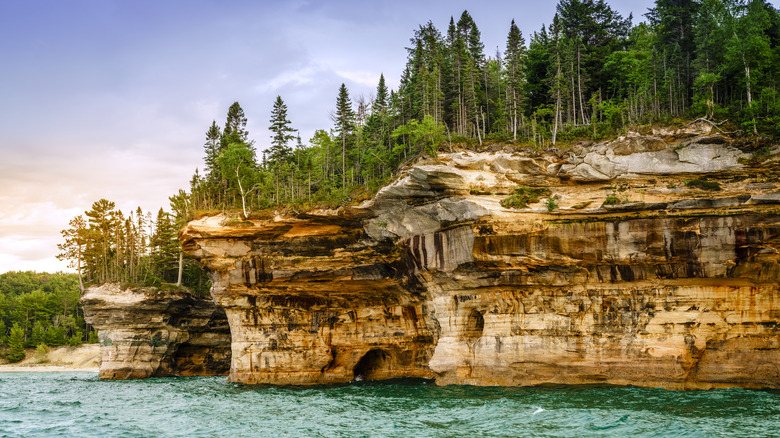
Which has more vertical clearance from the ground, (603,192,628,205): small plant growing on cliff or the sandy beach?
(603,192,628,205): small plant growing on cliff

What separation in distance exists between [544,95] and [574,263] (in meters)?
24.6

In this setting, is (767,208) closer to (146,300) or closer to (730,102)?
(730,102)

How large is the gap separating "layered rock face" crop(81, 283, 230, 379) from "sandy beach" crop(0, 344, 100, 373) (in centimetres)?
2623

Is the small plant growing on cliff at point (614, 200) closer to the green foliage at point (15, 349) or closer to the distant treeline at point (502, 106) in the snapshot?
the distant treeline at point (502, 106)

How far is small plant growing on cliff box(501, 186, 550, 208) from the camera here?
2548cm

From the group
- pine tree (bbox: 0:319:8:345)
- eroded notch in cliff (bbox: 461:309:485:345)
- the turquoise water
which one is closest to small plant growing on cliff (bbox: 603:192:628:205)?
the turquoise water

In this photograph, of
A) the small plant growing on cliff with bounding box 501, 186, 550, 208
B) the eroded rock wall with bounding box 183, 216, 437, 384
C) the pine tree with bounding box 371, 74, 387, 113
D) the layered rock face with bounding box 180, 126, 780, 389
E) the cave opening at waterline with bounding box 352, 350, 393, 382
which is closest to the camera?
the layered rock face with bounding box 180, 126, 780, 389

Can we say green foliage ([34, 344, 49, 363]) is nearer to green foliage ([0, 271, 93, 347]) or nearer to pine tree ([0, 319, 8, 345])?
green foliage ([0, 271, 93, 347])

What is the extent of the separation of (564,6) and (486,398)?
37.7 m

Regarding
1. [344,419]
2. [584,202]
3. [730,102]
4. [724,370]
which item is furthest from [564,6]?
[344,419]

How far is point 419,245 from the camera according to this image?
28.1 m

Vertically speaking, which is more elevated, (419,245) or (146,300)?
(419,245)

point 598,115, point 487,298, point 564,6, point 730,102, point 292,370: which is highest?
point 564,6

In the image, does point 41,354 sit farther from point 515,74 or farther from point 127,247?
point 515,74
